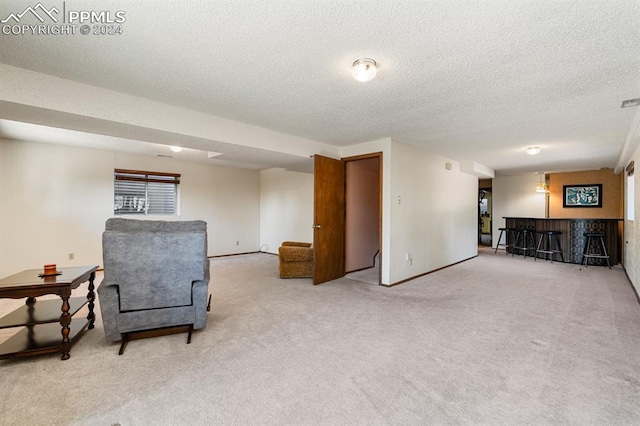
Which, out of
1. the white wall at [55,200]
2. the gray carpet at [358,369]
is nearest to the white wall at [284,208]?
the white wall at [55,200]

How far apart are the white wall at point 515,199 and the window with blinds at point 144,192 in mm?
9196

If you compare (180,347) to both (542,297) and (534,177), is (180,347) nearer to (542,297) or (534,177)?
(542,297)

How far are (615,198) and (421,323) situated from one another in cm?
841

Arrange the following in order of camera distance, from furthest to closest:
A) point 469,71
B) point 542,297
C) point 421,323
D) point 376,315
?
point 542,297
point 376,315
point 421,323
point 469,71

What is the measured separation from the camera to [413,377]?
2021mm

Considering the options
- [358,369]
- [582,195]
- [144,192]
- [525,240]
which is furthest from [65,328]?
[582,195]

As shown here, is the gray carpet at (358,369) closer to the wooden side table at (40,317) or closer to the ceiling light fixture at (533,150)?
the wooden side table at (40,317)

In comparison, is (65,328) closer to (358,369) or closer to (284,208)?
(358,369)

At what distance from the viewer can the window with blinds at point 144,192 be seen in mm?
5977

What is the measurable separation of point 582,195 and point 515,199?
5.14 ft

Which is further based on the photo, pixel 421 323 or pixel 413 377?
pixel 421 323

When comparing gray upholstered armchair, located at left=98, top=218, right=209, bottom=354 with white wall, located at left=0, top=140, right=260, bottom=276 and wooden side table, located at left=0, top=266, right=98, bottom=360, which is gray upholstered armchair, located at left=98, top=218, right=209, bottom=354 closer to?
wooden side table, located at left=0, top=266, right=98, bottom=360

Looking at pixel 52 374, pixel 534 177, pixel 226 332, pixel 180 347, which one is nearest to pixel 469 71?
pixel 226 332

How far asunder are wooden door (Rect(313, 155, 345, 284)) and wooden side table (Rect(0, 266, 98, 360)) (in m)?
2.92
